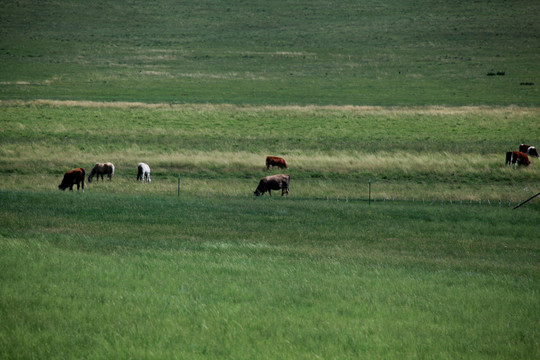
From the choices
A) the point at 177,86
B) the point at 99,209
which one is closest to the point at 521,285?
the point at 99,209

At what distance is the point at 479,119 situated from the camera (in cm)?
5384

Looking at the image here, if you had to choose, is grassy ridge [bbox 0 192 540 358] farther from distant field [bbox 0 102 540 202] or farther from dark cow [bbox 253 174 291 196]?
distant field [bbox 0 102 540 202]

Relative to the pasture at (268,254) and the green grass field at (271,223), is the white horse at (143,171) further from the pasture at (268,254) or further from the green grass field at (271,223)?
the pasture at (268,254)

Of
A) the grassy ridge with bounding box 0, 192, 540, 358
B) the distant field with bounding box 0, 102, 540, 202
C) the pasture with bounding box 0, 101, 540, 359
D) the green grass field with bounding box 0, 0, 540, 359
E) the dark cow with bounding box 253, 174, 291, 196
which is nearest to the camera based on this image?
the grassy ridge with bounding box 0, 192, 540, 358

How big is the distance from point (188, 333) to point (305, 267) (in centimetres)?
512

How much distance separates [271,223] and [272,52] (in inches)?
3605

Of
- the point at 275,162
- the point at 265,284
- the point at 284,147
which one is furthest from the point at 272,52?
the point at 265,284

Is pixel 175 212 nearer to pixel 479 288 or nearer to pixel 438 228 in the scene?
pixel 438 228

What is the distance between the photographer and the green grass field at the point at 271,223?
10.0 m

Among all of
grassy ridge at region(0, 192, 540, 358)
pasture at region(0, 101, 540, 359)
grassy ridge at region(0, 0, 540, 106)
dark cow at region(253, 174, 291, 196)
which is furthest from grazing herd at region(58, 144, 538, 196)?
grassy ridge at region(0, 0, 540, 106)

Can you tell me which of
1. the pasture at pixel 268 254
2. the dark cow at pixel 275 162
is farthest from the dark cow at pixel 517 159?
the dark cow at pixel 275 162

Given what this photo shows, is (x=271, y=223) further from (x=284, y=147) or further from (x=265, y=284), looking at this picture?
(x=284, y=147)

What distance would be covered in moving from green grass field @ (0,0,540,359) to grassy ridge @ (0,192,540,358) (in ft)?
0.17

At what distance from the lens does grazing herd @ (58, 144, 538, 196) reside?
91.7 ft
